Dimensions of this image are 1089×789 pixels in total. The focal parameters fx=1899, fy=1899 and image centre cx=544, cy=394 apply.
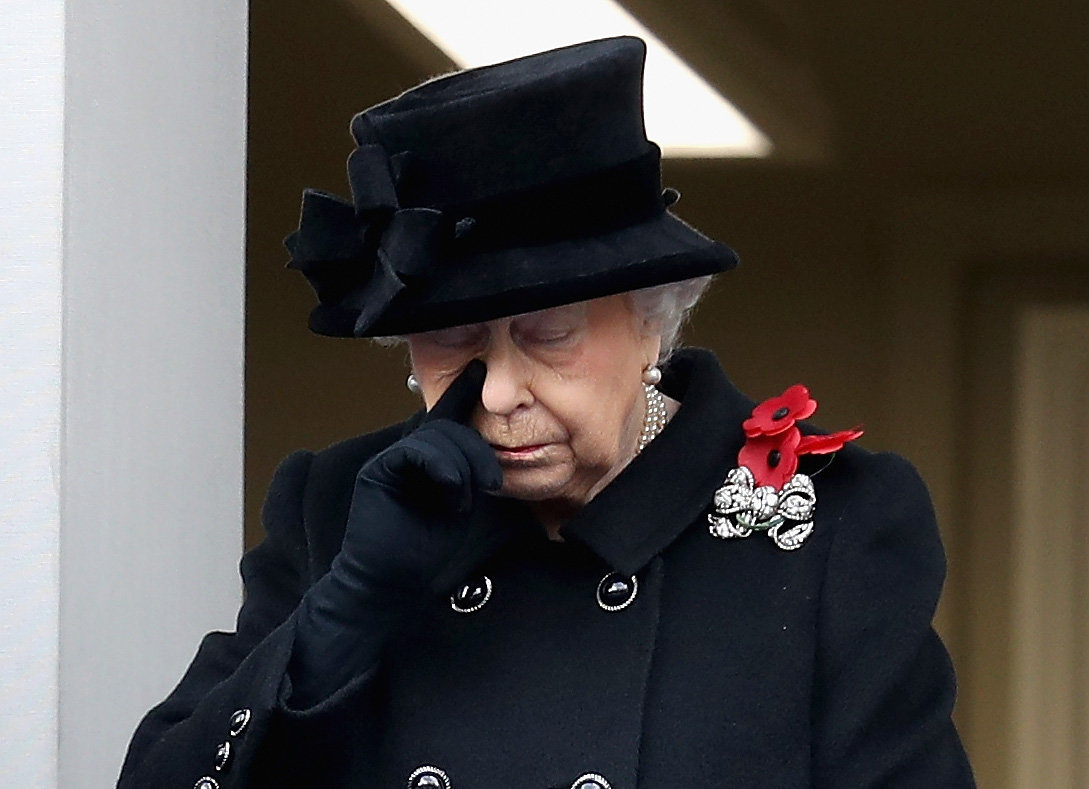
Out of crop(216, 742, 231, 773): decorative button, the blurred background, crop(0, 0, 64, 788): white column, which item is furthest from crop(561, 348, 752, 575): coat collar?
the blurred background

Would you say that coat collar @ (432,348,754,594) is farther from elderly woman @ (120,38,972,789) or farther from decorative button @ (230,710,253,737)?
decorative button @ (230,710,253,737)

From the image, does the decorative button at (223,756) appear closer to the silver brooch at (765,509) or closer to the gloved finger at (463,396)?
the gloved finger at (463,396)

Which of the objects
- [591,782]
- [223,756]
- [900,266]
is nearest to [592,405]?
[591,782]

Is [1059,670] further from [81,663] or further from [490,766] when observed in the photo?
[490,766]

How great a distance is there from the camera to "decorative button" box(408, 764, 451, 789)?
171 centimetres

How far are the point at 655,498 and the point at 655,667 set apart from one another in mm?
163

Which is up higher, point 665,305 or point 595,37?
point 595,37

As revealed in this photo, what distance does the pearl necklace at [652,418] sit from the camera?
1.85 m

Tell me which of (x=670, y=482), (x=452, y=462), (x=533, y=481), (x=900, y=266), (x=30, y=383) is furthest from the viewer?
(x=900, y=266)

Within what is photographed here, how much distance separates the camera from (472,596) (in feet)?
5.96

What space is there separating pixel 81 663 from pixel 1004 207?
2768 mm

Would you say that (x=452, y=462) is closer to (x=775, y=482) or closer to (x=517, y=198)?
(x=517, y=198)

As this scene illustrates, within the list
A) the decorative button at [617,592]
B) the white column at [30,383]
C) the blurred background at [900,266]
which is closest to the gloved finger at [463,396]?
the decorative button at [617,592]

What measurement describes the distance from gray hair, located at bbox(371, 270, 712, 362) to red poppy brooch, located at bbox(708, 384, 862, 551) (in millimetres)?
119
